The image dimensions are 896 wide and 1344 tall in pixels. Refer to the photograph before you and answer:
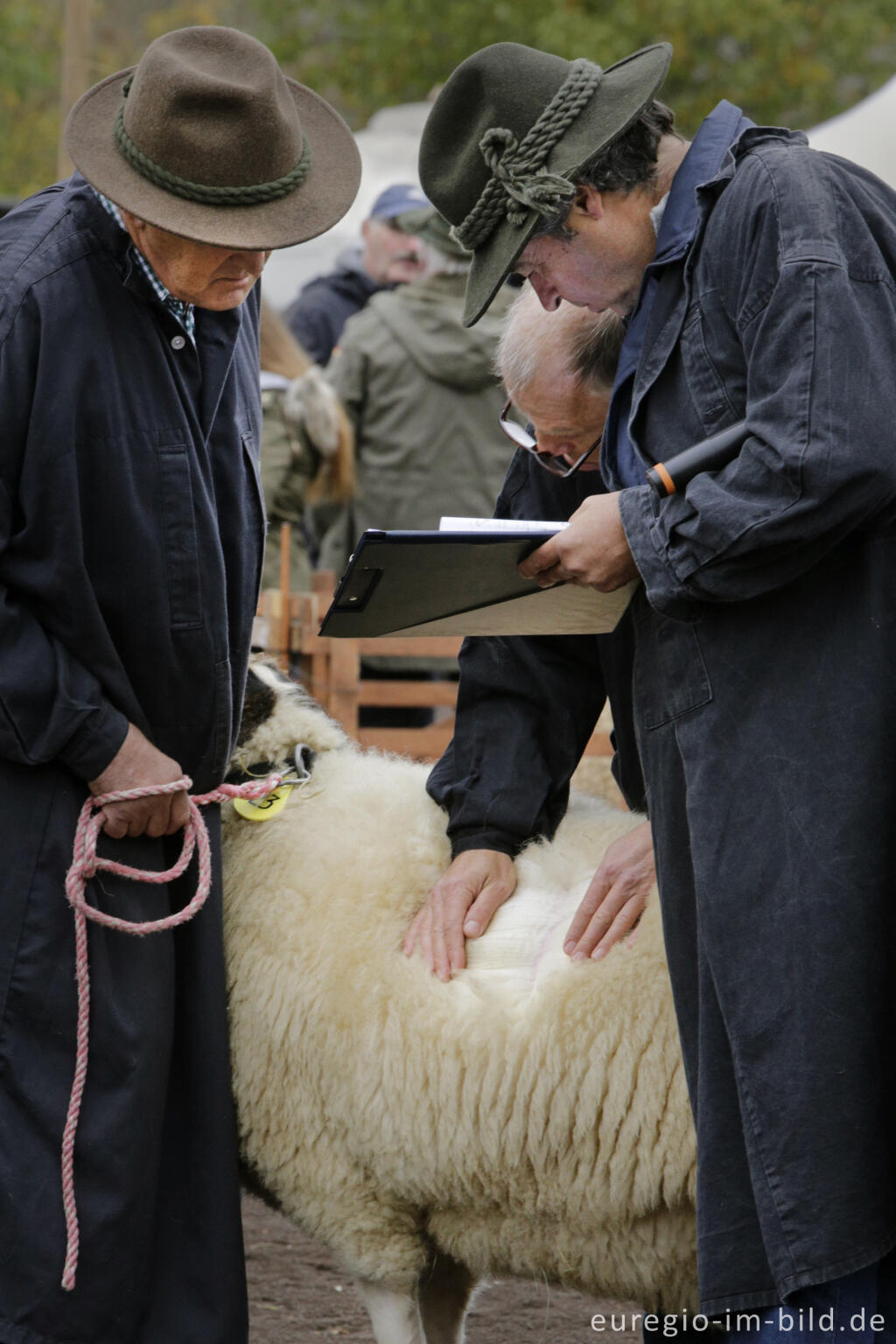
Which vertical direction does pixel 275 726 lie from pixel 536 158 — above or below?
below

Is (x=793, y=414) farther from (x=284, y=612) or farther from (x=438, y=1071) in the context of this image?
(x=284, y=612)

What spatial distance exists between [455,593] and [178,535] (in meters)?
0.45

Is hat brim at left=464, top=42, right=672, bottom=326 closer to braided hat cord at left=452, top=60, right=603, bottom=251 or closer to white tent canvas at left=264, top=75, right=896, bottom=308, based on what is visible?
braided hat cord at left=452, top=60, right=603, bottom=251

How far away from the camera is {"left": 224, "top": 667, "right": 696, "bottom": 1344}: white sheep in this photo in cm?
236

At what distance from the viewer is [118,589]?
2.32m

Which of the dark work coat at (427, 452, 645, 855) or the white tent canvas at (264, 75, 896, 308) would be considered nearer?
the dark work coat at (427, 452, 645, 855)

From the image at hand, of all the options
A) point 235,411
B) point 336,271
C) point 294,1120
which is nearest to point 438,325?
point 336,271

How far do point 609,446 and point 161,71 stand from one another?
2.78 ft

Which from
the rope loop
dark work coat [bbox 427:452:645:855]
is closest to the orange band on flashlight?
dark work coat [bbox 427:452:645:855]

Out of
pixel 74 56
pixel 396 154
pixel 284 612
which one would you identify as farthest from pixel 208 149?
pixel 396 154

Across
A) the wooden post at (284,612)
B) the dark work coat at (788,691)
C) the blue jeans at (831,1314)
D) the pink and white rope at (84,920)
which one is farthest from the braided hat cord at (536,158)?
the wooden post at (284,612)

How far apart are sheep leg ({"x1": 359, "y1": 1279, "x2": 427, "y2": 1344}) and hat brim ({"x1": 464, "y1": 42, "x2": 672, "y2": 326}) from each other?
1627 millimetres

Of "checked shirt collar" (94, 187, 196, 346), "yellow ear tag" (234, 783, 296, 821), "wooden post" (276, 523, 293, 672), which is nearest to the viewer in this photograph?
"checked shirt collar" (94, 187, 196, 346)

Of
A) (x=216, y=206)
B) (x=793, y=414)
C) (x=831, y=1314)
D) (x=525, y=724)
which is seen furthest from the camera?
(x=525, y=724)
